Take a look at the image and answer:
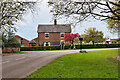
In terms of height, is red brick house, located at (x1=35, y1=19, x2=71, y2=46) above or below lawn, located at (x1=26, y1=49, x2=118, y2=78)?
above

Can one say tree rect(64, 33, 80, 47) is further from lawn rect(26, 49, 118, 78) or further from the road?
lawn rect(26, 49, 118, 78)

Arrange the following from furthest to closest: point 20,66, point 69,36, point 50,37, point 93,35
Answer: point 93,35 < point 50,37 < point 69,36 < point 20,66

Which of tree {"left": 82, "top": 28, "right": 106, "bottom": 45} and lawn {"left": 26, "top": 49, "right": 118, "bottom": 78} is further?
tree {"left": 82, "top": 28, "right": 106, "bottom": 45}

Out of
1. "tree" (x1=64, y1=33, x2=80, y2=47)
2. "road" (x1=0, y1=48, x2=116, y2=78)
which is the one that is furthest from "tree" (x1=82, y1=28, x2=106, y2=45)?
"road" (x1=0, y1=48, x2=116, y2=78)

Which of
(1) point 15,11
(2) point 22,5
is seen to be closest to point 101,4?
(2) point 22,5

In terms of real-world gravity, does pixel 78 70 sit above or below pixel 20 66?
above

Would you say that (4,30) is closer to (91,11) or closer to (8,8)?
A: (8,8)

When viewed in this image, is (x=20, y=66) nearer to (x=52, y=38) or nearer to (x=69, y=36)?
(x=69, y=36)

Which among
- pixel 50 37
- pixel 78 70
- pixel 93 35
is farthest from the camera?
pixel 93 35

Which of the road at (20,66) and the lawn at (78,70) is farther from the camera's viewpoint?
the road at (20,66)

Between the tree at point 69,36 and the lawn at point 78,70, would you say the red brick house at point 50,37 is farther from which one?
the lawn at point 78,70

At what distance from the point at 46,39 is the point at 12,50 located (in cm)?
1812

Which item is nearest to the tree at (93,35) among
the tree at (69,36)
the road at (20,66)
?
the tree at (69,36)

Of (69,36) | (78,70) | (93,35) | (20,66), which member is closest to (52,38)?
(69,36)
